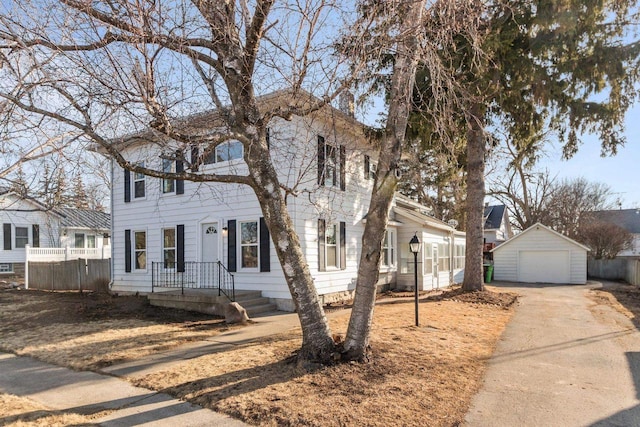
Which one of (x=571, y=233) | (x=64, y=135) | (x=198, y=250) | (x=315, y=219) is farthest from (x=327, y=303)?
(x=571, y=233)

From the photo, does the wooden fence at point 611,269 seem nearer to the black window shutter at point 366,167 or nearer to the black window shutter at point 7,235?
the black window shutter at point 366,167

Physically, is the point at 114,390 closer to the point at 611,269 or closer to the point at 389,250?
the point at 389,250

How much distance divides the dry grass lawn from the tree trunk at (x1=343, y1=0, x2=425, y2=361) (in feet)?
1.41

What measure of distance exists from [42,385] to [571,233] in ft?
122

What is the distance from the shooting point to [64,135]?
5371 mm

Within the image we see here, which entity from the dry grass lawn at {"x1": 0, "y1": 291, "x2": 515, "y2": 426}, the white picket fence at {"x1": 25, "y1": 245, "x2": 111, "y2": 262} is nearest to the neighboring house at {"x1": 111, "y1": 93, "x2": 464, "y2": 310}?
the dry grass lawn at {"x1": 0, "y1": 291, "x2": 515, "y2": 426}

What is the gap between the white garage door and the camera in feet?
74.3

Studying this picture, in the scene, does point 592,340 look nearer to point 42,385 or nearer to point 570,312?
point 570,312

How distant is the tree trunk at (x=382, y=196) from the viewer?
5617 mm

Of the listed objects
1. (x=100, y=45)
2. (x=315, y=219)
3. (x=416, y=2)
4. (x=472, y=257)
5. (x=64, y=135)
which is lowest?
(x=472, y=257)

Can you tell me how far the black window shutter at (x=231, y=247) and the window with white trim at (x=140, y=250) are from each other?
401cm

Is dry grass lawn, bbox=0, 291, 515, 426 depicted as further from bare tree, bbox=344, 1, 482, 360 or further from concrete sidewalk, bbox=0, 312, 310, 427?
bare tree, bbox=344, 1, 482, 360

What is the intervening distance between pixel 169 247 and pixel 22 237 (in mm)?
18078

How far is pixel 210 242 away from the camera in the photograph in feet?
41.8
